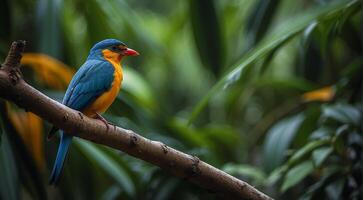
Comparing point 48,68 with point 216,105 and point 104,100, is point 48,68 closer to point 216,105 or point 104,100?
point 104,100

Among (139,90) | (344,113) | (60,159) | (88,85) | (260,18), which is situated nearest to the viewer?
(60,159)

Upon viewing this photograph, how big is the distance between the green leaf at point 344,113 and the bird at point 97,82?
48.9 inches

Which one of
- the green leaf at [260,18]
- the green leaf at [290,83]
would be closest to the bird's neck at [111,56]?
the green leaf at [260,18]

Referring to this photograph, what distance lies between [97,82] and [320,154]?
1212 millimetres

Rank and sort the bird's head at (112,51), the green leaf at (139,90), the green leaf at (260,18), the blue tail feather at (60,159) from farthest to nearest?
the green leaf at (139,90)
the green leaf at (260,18)
the bird's head at (112,51)
the blue tail feather at (60,159)

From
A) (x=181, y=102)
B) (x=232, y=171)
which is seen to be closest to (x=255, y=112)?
(x=181, y=102)

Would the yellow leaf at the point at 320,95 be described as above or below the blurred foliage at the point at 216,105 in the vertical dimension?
above

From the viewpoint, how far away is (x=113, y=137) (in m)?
2.12

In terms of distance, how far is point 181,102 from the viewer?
19.8 feet

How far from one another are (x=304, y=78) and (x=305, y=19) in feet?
4.01

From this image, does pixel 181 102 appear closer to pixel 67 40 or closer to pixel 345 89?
pixel 67 40

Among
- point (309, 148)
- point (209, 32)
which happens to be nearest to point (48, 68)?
point (209, 32)

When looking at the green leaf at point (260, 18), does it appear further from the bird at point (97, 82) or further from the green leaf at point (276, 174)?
the bird at point (97, 82)

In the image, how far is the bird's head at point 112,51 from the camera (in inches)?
109
